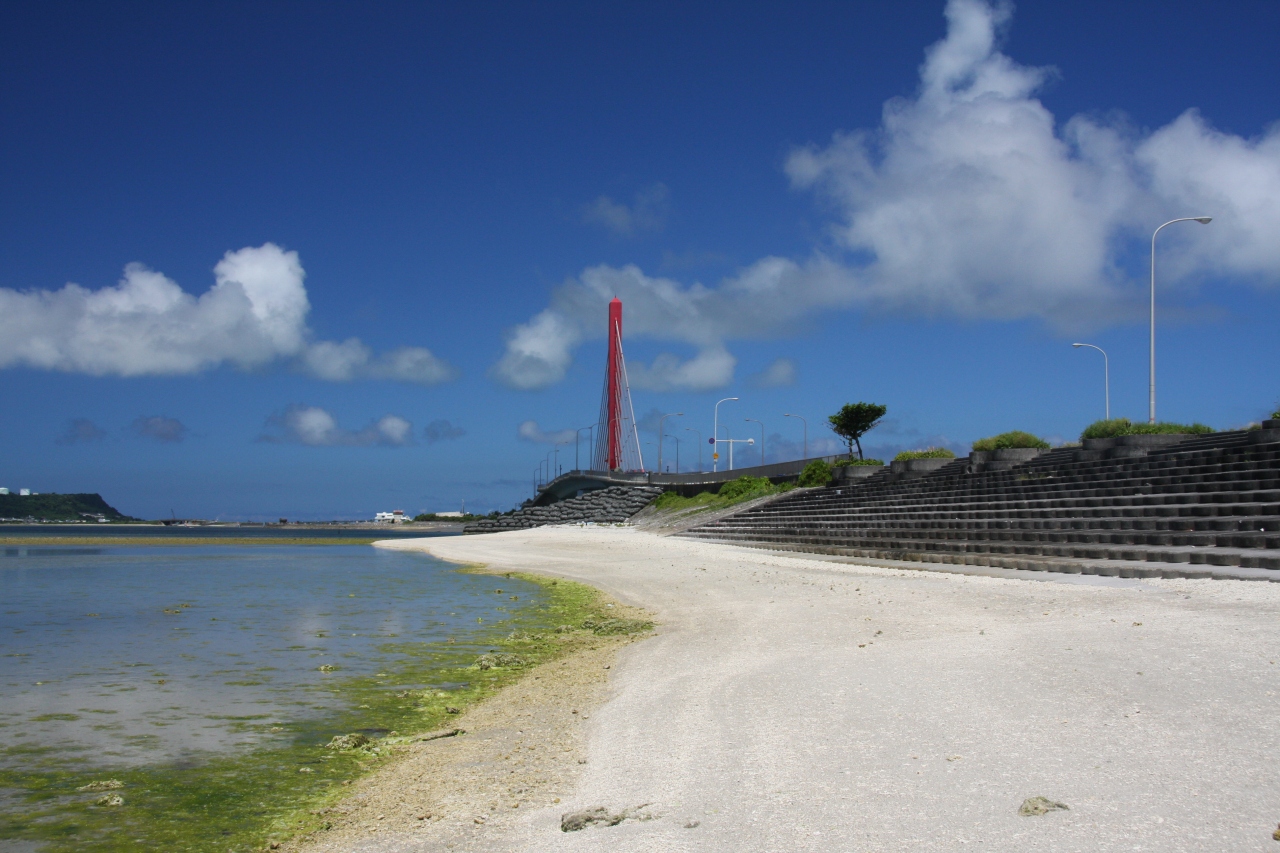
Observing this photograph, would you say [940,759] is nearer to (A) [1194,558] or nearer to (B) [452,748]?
(B) [452,748]

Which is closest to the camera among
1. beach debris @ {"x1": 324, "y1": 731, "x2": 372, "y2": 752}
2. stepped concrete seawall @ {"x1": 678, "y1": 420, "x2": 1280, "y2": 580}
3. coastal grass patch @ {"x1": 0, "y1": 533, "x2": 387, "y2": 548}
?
beach debris @ {"x1": 324, "y1": 731, "x2": 372, "y2": 752}

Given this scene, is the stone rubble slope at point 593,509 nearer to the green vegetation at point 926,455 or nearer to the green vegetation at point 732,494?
the green vegetation at point 732,494

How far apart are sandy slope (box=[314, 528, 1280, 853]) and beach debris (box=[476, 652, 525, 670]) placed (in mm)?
1419

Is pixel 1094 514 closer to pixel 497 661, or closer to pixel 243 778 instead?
pixel 497 661

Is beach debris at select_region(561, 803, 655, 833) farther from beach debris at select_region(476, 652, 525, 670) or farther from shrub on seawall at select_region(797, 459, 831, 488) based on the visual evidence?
shrub on seawall at select_region(797, 459, 831, 488)

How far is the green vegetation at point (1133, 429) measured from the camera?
26812 millimetres

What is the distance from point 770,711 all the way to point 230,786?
380cm

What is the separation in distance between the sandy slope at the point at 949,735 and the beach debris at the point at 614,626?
189 cm

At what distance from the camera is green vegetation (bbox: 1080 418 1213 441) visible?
1056 inches

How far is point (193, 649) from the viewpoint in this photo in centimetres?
1189

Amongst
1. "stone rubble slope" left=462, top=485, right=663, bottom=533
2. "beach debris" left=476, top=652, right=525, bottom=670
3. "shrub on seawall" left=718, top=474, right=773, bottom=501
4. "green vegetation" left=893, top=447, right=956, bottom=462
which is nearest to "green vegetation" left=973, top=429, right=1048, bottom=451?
"green vegetation" left=893, top=447, right=956, bottom=462

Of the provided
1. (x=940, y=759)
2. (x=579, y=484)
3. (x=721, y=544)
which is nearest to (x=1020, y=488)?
(x=721, y=544)

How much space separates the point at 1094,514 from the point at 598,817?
16.5 m

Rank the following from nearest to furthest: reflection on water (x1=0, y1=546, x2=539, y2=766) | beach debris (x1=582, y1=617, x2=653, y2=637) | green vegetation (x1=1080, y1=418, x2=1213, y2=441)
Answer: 1. reflection on water (x1=0, y1=546, x2=539, y2=766)
2. beach debris (x1=582, y1=617, x2=653, y2=637)
3. green vegetation (x1=1080, y1=418, x2=1213, y2=441)
